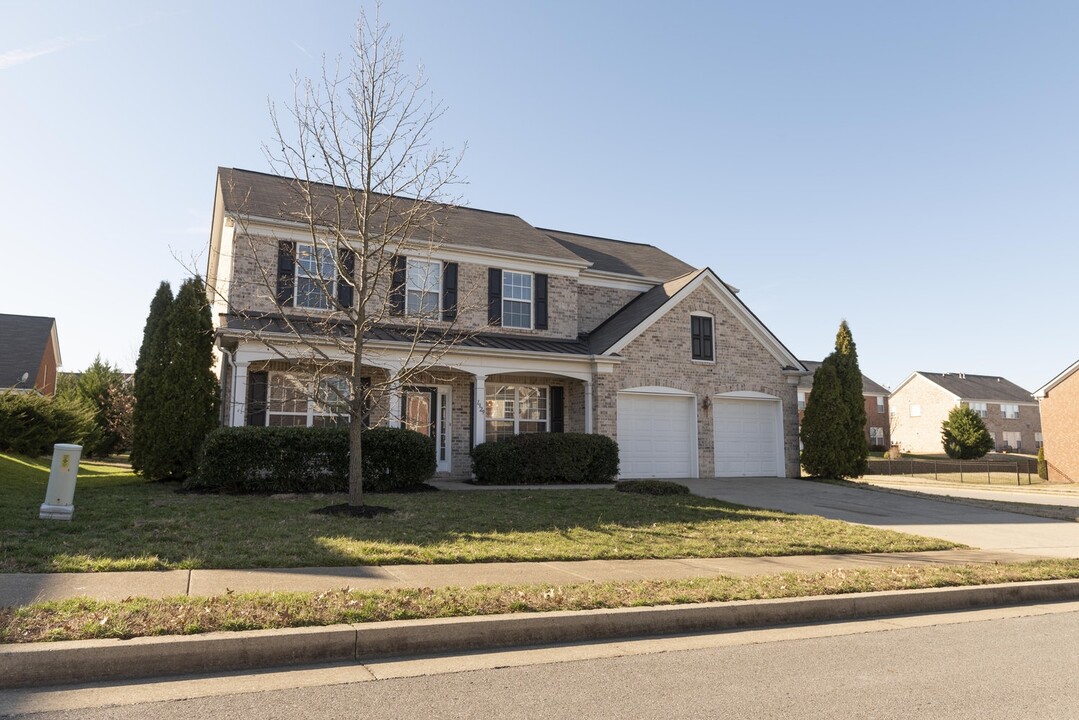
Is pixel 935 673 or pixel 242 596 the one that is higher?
pixel 242 596

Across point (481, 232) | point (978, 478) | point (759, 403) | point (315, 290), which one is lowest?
point (978, 478)

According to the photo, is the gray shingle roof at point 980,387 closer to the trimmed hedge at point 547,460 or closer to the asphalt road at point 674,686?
the trimmed hedge at point 547,460

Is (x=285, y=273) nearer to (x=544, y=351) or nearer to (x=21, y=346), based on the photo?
(x=544, y=351)

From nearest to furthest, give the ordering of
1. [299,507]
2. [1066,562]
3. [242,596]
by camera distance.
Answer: [242,596]
[1066,562]
[299,507]

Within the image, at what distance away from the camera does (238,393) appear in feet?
48.3

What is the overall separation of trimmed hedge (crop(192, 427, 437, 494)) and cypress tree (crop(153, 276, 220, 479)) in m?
1.13

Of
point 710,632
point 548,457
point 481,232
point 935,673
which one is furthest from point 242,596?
point 481,232

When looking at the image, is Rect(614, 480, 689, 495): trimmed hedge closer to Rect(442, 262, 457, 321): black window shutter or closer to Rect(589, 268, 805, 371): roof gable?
Rect(589, 268, 805, 371): roof gable

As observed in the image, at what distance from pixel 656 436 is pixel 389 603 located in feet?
48.6

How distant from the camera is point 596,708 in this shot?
4.14 metres

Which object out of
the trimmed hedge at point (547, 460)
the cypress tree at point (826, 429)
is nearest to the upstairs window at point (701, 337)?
the cypress tree at point (826, 429)

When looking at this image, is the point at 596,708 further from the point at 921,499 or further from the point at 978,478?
the point at 978,478

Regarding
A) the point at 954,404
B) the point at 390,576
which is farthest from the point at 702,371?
the point at 954,404

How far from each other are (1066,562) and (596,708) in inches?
325
